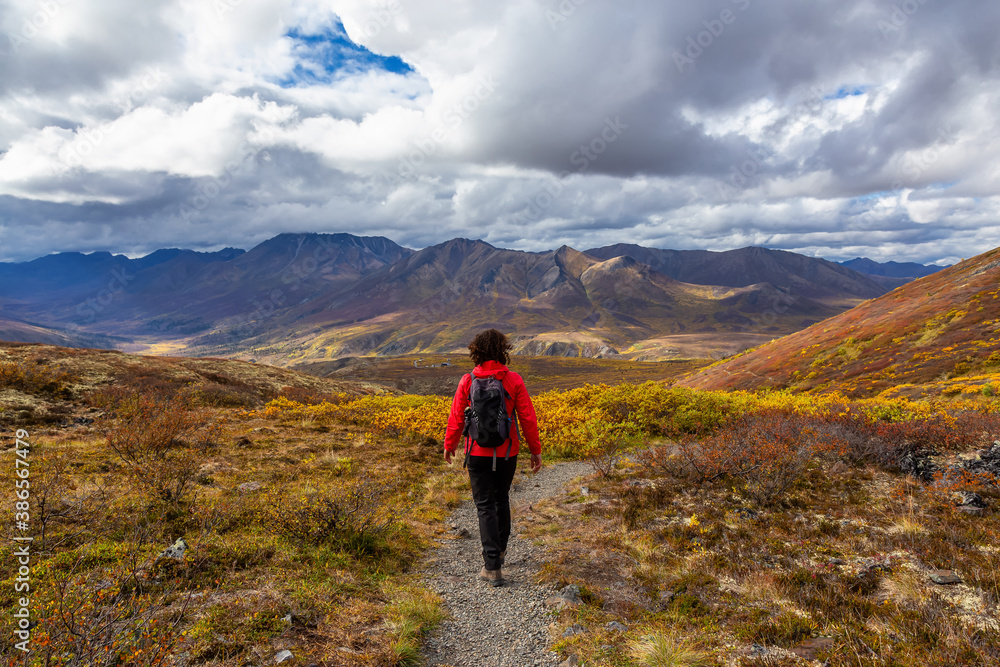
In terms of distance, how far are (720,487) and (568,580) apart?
478cm

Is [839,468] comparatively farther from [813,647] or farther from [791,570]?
[813,647]

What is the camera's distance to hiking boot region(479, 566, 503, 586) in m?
6.50

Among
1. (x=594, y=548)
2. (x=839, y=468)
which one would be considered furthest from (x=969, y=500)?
(x=594, y=548)

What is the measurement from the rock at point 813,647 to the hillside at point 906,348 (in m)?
17.0

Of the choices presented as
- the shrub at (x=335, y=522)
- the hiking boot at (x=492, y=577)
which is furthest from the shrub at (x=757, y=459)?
the shrub at (x=335, y=522)

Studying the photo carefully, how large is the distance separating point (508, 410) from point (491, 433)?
0.46m

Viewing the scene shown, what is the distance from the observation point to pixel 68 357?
970 inches

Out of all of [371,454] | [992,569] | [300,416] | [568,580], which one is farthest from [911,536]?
[300,416]

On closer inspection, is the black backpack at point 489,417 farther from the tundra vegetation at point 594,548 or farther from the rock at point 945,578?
the rock at point 945,578

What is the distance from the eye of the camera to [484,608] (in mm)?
5797

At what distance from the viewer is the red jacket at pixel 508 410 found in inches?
265

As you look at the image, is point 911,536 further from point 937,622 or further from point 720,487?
point 720,487

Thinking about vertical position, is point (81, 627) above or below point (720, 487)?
above

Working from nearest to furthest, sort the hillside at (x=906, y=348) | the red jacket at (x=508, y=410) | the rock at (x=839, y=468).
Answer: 1. the red jacket at (x=508, y=410)
2. the rock at (x=839, y=468)
3. the hillside at (x=906, y=348)
